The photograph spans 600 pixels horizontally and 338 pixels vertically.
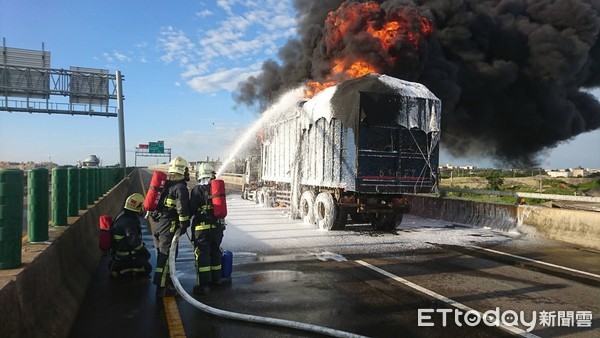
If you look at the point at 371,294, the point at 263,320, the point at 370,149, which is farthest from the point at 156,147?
the point at 263,320

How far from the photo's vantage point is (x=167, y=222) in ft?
19.2

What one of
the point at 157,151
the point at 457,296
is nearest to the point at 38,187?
the point at 457,296

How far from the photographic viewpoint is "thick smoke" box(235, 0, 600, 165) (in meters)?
20.6

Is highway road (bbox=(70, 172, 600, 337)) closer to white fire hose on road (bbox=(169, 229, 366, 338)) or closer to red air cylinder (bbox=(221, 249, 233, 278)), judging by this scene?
white fire hose on road (bbox=(169, 229, 366, 338))

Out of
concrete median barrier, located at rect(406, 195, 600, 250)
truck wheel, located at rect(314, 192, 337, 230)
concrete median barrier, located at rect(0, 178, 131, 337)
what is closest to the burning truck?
truck wheel, located at rect(314, 192, 337, 230)

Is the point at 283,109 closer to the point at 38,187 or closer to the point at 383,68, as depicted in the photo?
the point at 383,68

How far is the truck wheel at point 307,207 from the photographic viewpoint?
1216cm

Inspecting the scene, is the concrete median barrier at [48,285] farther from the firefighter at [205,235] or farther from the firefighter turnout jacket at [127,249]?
the firefighter at [205,235]

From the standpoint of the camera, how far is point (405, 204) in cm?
1123

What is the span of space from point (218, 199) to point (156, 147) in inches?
2805

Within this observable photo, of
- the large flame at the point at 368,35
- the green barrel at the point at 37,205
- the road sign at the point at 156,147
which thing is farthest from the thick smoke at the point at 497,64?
the road sign at the point at 156,147

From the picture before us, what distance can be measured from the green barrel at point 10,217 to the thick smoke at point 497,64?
1684cm

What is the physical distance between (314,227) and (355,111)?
3462mm

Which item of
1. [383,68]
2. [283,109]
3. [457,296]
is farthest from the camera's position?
[383,68]
